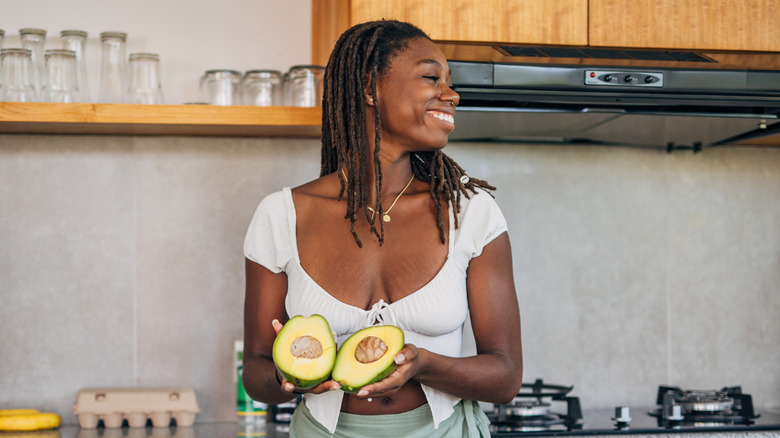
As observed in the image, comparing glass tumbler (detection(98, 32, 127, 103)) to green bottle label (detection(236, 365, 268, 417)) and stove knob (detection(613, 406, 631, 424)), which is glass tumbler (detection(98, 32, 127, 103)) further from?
stove knob (detection(613, 406, 631, 424))

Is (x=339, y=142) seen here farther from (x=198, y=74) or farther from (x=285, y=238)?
(x=198, y=74)

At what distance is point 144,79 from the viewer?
6.28 feet

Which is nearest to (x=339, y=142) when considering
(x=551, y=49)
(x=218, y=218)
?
(x=551, y=49)

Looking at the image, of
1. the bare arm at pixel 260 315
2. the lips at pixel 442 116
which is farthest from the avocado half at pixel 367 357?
the lips at pixel 442 116

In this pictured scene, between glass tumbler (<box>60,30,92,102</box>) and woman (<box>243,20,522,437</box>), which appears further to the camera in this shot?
glass tumbler (<box>60,30,92,102</box>)

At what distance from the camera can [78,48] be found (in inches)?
76.8

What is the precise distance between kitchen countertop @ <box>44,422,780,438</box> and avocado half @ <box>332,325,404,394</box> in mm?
848

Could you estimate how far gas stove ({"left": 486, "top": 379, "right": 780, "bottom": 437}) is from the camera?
1815 mm

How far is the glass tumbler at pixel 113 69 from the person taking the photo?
1.95 metres

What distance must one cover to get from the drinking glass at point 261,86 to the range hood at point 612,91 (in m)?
0.42

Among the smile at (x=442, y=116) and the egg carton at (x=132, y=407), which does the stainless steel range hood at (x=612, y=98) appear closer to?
the smile at (x=442, y=116)

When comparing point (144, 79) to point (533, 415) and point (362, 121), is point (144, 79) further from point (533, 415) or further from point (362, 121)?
point (533, 415)

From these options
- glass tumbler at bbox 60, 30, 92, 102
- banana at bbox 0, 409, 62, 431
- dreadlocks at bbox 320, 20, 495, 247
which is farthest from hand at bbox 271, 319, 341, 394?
glass tumbler at bbox 60, 30, 92, 102

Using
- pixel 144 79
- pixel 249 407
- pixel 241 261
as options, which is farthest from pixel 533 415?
pixel 144 79
